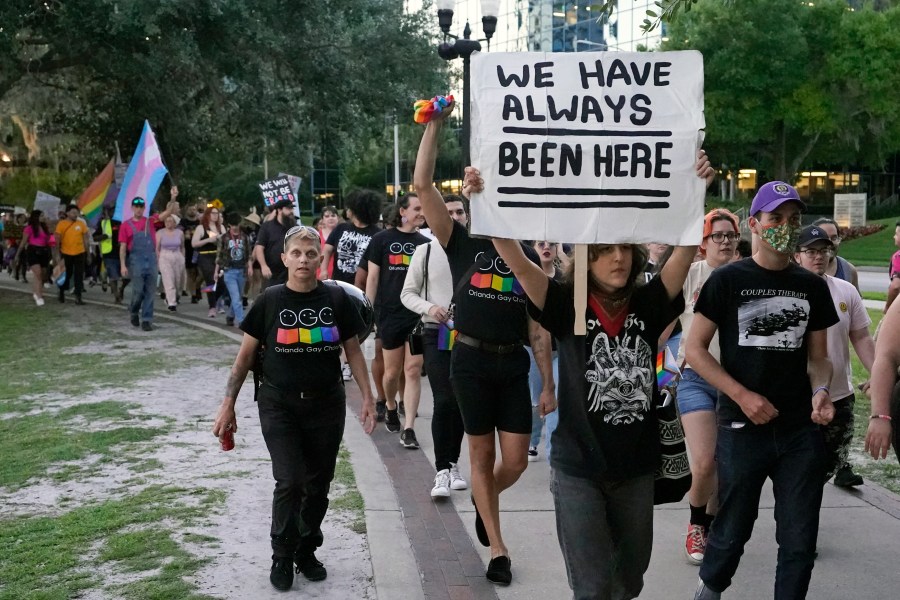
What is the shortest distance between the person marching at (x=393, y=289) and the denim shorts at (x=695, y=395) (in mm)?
3174

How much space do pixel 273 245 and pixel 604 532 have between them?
8990mm

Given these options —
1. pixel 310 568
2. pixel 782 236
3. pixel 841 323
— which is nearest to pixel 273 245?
pixel 310 568

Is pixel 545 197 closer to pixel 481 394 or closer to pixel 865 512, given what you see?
pixel 481 394

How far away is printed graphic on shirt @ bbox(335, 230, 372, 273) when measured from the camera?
10.3 meters

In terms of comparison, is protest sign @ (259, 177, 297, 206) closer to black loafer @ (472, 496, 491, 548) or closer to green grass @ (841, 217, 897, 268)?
black loafer @ (472, 496, 491, 548)

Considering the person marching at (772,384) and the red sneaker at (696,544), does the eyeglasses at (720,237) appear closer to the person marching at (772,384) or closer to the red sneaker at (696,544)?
the person marching at (772,384)

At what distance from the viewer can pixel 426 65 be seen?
75.8 feet

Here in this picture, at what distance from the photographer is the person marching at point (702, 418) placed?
537cm

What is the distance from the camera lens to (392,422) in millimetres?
8789

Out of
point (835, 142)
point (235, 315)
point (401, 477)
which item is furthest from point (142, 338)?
point (835, 142)

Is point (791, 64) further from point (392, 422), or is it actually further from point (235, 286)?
point (392, 422)

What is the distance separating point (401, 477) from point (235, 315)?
9405 millimetres

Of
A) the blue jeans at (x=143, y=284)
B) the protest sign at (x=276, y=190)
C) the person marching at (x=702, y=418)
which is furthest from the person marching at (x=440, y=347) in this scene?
the blue jeans at (x=143, y=284)

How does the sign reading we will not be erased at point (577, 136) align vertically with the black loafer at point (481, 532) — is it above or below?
above
